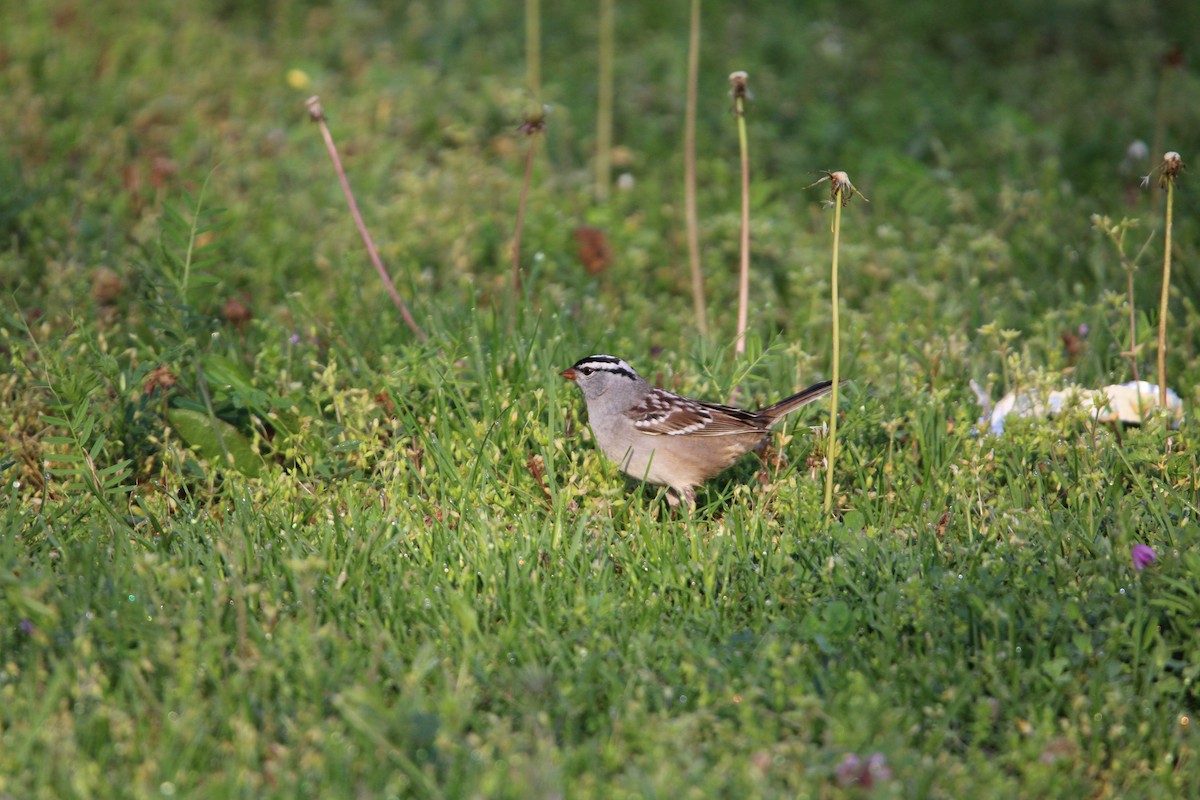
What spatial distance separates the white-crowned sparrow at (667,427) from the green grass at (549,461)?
17 centimetres

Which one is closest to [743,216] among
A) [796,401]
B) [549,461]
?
[796,401]

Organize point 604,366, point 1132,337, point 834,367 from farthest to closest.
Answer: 1. point 1132,337
2. point 604,366
3. point 834,367

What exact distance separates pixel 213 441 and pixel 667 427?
2.06 m

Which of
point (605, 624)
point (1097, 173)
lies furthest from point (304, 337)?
point (1097, 173)

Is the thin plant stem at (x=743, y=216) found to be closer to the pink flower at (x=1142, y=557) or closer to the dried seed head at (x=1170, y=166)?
the dried seed head at (x=1170, y=166)

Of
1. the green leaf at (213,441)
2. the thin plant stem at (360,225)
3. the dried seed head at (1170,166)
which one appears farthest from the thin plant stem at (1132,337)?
the green leaf at (213,441)

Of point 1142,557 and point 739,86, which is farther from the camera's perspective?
point 739,86

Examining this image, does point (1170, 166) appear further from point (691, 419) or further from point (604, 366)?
point (604, 366)

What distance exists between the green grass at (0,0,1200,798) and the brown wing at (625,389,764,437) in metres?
0.28

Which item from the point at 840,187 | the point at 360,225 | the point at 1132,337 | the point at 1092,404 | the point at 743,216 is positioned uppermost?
the point at 840,187

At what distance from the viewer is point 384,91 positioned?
390 inches

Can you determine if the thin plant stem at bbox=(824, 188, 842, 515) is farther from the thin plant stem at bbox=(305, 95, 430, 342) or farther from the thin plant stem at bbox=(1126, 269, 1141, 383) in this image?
the thin plant stem at bbox=(305, 95, 430, 342)

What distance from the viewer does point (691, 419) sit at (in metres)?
5.49

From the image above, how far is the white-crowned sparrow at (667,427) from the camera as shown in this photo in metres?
5.35
